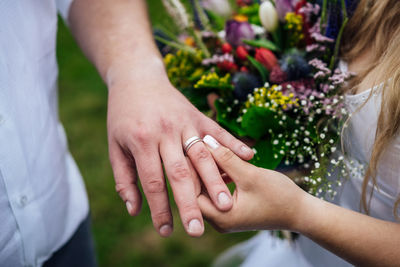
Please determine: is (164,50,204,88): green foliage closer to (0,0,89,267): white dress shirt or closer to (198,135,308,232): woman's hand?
(0,0,89,267): white dress shirt

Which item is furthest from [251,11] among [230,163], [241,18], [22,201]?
[22,201]

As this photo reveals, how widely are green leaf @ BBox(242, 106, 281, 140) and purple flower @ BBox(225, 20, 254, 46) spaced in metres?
0.33

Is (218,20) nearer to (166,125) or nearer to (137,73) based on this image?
(137,73)

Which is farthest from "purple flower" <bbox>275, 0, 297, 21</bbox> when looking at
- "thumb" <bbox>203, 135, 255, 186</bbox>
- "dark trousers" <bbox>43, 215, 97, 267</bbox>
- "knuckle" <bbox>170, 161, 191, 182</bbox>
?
"dark trousers" <bbox>43, 215, 97, 267</bbox>

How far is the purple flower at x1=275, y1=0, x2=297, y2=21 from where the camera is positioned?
1.15 m

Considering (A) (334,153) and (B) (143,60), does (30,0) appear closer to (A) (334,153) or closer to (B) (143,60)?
(B) (143,60)

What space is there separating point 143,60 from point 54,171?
510mm

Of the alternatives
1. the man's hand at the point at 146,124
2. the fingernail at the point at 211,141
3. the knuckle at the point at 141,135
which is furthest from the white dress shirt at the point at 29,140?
the fingernail at the point at 211,141

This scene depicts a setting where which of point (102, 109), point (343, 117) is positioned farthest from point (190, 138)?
point (102, 109)

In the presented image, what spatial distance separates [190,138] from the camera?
3.09ft

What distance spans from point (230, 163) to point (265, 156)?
0.21 metres

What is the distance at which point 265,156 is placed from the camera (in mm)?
1024

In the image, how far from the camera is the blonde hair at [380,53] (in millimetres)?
861

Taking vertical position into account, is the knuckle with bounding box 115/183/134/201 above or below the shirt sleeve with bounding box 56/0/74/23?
below
